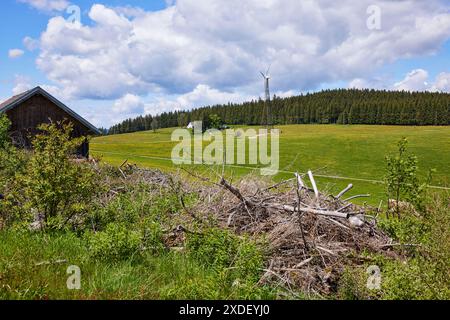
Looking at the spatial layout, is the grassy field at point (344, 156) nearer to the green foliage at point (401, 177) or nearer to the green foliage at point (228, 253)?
the green foliage at point (401, 177)

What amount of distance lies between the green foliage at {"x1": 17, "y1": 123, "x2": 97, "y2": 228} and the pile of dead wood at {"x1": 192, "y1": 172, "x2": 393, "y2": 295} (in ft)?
8.65

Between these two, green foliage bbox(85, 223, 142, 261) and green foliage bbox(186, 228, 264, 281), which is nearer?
green foliage bbox(186, 228, 264, 281)

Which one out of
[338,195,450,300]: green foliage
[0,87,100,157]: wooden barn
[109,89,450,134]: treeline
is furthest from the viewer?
[109,89,450,134]: treeline

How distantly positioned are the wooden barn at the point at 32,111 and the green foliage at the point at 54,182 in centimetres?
1841

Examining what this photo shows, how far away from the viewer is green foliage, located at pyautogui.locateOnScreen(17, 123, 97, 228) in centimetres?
786

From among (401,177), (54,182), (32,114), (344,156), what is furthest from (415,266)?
A: (344,156)

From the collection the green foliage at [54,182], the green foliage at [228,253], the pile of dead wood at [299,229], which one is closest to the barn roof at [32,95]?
the green foliage at [54,182]

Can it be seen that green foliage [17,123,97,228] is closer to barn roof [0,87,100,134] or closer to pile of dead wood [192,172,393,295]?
pile of dead wood [192,172,393,295]

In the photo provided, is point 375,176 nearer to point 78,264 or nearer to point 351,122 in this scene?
point 78,264

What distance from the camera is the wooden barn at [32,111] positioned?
84.6ft

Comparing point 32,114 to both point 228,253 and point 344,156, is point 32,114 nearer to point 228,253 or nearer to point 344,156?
point 228,253

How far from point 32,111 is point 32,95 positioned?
1.07 meters

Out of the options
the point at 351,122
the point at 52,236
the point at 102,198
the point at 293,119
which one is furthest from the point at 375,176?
the point at 293,119

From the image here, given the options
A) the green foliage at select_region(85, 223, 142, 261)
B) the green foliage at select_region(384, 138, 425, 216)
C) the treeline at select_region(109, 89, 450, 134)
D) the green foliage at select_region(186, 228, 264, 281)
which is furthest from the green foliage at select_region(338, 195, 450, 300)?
the treeline at select_region(109, 89, 450, 134)
